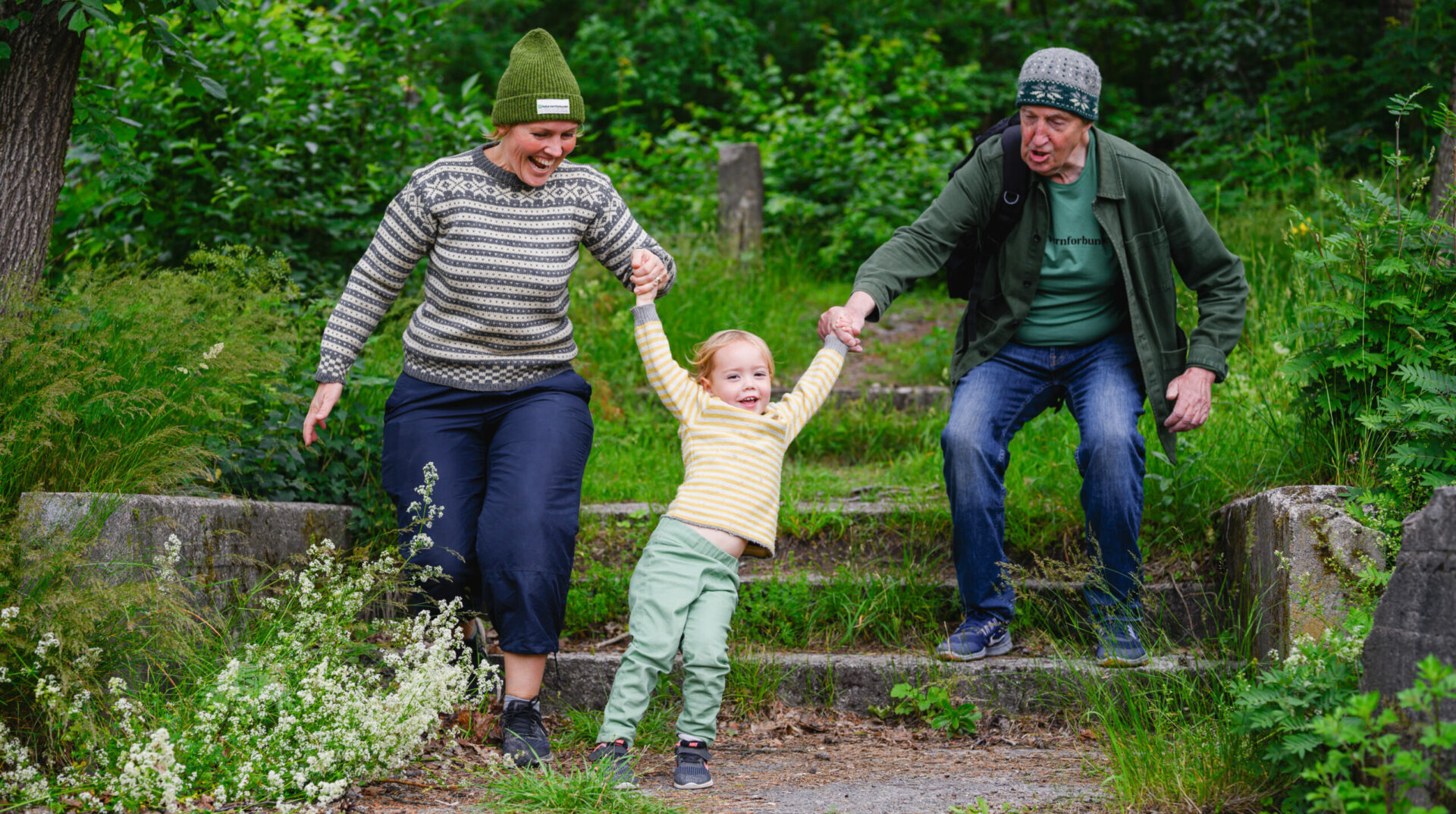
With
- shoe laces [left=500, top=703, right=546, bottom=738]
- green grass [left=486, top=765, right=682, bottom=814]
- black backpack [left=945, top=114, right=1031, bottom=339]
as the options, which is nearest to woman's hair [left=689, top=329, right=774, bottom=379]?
black backpack [left=945, top=114, right=1031, bottom=339]

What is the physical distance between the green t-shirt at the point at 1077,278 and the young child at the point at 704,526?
2.57 ft

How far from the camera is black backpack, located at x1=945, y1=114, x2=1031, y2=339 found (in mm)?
3691

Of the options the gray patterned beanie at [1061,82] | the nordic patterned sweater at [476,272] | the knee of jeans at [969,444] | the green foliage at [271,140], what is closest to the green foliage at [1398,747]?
the knee of jeans at [969,444]

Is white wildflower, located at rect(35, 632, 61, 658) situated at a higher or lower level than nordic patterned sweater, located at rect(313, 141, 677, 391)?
lower

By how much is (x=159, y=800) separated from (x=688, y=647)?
1289 millimetres

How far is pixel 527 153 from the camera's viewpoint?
3.36m

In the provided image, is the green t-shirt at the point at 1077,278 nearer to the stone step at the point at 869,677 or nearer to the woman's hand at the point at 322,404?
the stone step at the point at 869,677

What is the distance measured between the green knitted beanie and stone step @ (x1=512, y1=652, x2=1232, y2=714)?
1711 millimetres

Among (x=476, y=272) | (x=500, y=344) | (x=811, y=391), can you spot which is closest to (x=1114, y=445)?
(x=811, y=391)

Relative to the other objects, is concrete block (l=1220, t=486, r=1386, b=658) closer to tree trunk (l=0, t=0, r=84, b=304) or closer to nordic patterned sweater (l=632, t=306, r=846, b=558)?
nordic patterned sweater (l=632, t=306, r=846, b=558)

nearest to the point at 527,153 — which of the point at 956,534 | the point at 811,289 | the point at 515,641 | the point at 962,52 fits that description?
the point at 515,641

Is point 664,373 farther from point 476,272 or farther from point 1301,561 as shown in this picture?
point 1301,561

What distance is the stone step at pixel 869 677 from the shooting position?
3.54 meters

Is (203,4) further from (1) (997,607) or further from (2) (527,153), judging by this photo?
(1) (997,607)
